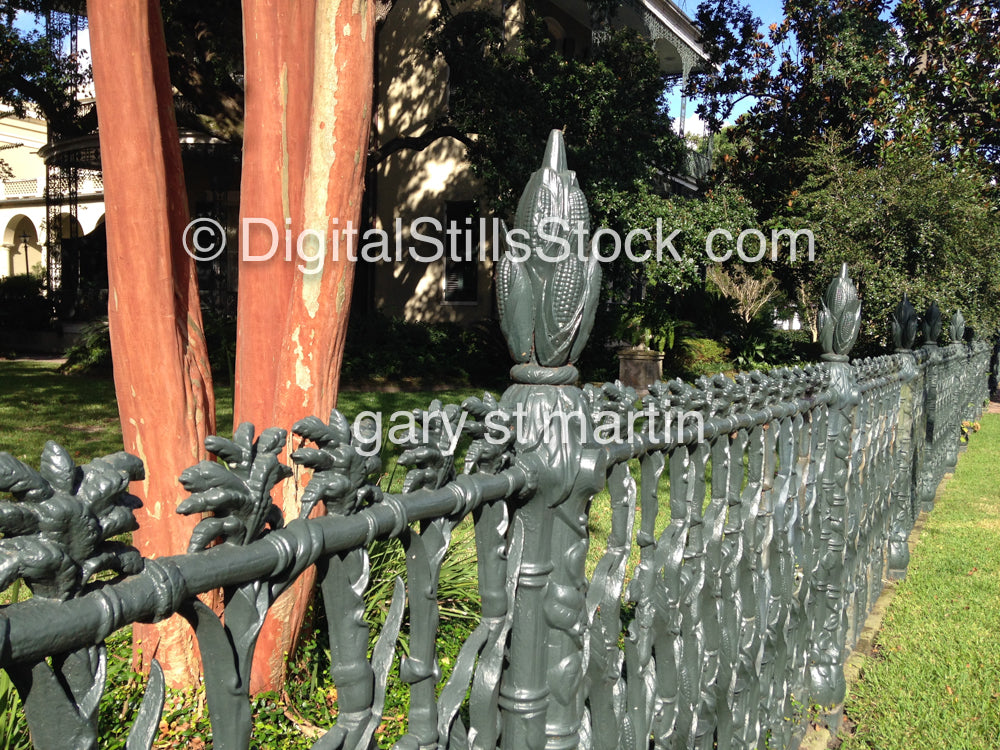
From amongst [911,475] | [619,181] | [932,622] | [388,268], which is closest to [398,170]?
[388,268]

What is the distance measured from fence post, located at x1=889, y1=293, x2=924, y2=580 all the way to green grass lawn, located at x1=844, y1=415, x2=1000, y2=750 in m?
0.25

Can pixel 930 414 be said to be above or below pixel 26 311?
below

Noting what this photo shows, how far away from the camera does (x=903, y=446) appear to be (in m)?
5.79

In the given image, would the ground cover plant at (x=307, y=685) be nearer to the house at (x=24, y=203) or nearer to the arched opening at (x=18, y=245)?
the house at (x=24, y=203)

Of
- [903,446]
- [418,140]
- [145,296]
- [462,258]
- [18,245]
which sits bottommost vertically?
[903,446]

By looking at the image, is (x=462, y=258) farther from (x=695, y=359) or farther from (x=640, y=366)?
(x=640, y=366)

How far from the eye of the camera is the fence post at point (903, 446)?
570 centimetres

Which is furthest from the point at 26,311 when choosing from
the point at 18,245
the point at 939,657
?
the point at 939,657

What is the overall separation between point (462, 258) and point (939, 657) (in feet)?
51.8

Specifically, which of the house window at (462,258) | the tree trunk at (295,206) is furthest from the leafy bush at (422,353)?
the tree trunk at (295,206)

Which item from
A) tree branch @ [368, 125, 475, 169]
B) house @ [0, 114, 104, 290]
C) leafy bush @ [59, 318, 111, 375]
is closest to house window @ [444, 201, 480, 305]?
tree branch @ [368, 125, 475, 169]

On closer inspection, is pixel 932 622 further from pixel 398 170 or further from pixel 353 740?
pixel 398 170

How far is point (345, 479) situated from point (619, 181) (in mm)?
12377

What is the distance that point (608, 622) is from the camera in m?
1.86
